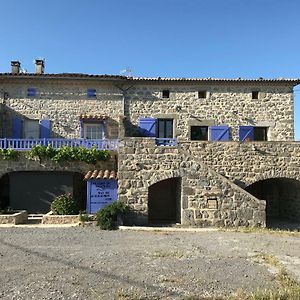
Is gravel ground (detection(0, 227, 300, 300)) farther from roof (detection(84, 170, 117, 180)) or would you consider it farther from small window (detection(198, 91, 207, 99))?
small window (detection(198, 91, 207, 99))

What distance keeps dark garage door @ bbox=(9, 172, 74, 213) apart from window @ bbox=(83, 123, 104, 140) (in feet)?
11.9

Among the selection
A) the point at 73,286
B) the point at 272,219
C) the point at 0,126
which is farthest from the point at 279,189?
the point at 0,126

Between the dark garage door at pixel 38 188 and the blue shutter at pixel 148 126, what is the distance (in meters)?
4.90

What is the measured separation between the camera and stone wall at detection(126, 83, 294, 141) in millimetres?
16453

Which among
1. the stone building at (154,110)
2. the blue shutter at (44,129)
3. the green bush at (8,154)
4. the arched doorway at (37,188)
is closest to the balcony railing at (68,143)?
the green bush at (8,154)

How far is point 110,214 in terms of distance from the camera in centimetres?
1087

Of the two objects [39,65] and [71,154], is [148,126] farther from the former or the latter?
[39,65]

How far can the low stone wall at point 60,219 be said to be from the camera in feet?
37.3

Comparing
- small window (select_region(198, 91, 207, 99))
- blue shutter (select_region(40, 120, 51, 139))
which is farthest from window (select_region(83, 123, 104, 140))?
small window (select_region(198, 91, 207, 99))

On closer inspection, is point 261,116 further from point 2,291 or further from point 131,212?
point 2,291

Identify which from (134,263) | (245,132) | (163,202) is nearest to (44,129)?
(163,202)

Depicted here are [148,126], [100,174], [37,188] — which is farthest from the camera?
[148,126]

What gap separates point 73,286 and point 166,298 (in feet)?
5.61

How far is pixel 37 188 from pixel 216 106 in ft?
34.5
